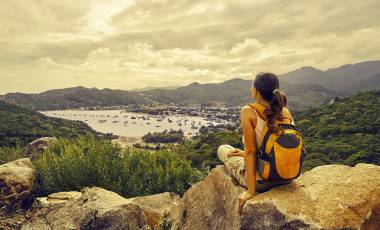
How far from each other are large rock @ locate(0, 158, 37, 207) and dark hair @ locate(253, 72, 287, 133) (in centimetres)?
723

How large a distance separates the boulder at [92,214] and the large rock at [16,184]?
157 centimetres

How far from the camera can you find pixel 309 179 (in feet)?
19.5

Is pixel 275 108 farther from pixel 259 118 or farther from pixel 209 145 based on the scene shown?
pixel 209 145

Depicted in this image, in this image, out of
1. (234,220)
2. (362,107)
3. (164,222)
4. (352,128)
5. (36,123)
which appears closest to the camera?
(234,220)

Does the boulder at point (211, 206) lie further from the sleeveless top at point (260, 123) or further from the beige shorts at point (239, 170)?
the sleeveless top at point (260, 123)

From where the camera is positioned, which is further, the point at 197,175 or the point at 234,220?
the point at 197,175

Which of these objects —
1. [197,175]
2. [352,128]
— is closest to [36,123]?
[352,128]

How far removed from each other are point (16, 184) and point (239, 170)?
6770mm

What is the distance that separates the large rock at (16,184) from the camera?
9219 millimetres

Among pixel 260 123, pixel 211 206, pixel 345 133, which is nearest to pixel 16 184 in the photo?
pixel 211 206

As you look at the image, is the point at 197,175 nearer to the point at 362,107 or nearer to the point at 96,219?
the point at 96,219

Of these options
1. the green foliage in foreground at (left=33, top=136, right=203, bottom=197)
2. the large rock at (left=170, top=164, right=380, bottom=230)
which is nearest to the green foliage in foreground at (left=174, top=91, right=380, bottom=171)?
the green foliage in foreground at (left=33, top=136, right=203, bottom=197)

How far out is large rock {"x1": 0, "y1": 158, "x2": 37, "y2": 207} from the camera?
30.2 feet

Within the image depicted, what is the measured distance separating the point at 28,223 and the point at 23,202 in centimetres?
213
